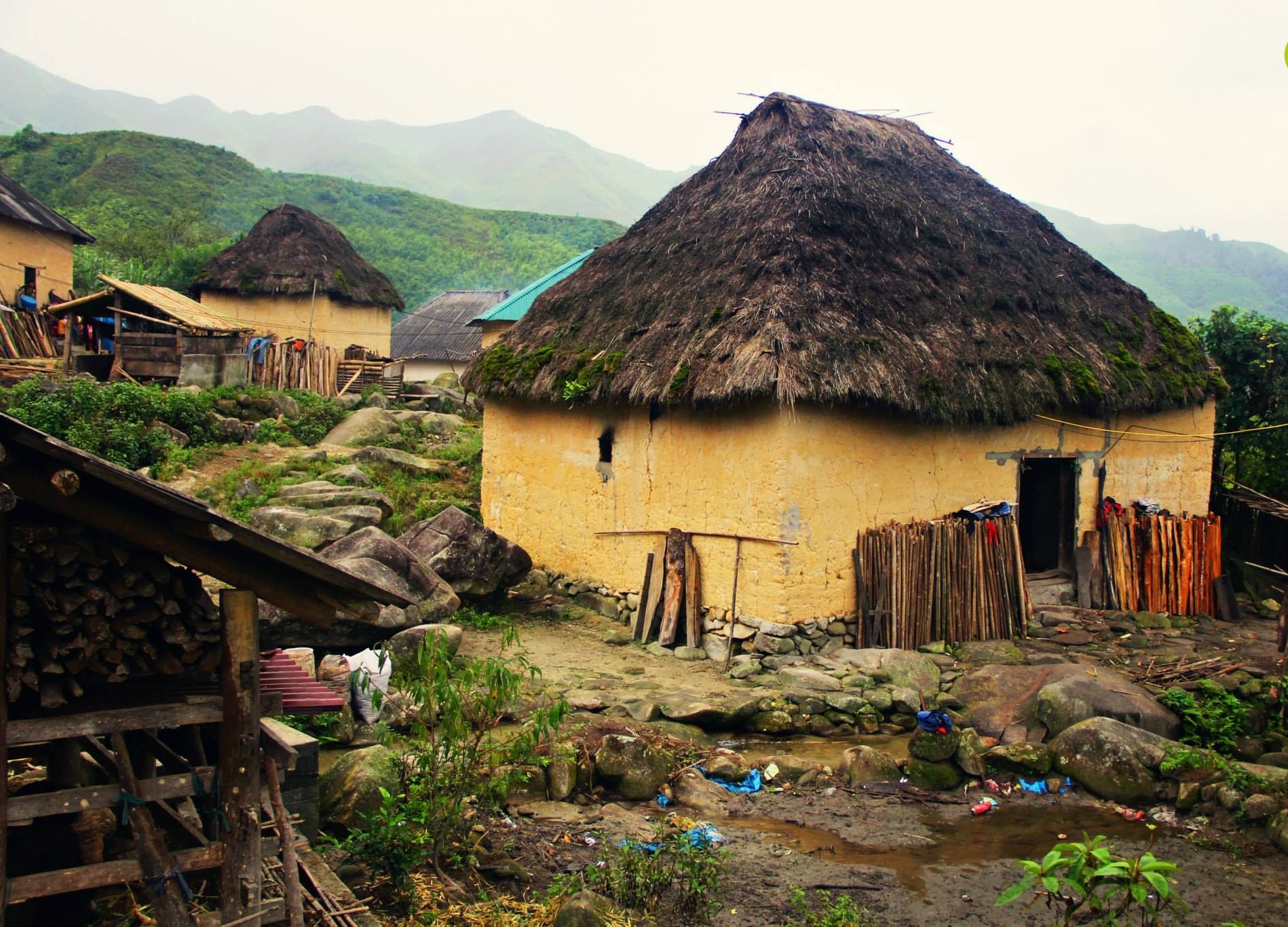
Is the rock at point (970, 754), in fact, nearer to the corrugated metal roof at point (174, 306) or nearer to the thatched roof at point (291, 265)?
the corrugated metal roof at point (174, 306)

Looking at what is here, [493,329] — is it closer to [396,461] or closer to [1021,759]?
[396,461]

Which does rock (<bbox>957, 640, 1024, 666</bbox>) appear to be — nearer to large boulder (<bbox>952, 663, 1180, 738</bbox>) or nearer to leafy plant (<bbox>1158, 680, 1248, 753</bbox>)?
large boulder (<bbox>952, 663, 1180, 738</bbox>)

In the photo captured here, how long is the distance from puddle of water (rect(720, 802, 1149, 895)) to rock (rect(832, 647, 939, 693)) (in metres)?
2.02

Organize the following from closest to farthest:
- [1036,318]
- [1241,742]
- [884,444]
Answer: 1. [1241,742]
2. [884,444]
3. [1036,318]

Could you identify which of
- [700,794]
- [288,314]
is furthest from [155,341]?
[700,794]

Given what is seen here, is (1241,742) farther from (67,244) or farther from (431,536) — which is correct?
(67,244)

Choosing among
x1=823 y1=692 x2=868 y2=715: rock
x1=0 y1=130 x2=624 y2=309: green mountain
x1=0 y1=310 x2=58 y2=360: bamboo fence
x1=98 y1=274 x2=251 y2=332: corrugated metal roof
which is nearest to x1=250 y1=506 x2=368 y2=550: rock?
x1=823 y1=692 x2=868 y2=715: rock

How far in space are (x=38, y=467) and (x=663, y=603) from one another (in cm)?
752

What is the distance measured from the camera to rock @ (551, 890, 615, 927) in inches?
179

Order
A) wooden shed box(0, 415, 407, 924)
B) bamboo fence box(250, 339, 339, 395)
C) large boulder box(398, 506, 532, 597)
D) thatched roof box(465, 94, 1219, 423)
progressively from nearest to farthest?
wooden shed box(0, 415, 407, 924) < thatched roof box(465, 94, 1219, 423) < large boulder box(398, 506, 532, 597) < bamboo fence box(250, 339, 339, 395)

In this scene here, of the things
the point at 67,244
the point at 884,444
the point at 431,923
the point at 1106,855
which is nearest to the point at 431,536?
the point at 884,444

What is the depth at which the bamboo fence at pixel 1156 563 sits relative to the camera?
38.0 feet

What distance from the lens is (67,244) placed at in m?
25.5

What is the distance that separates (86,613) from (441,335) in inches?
1202
